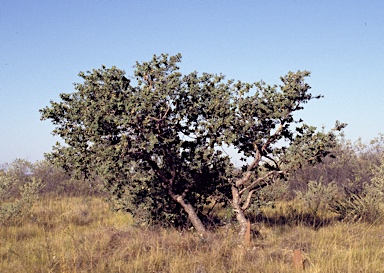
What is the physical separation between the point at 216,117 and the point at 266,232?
3377mm

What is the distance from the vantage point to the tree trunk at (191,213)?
30.1 ft

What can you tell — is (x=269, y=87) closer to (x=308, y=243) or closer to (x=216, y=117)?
(x=216, y=117)

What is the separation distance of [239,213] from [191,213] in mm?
1223

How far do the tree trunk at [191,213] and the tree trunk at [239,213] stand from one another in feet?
2.97

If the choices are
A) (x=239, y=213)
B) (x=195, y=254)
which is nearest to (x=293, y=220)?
(x=239, y=213)

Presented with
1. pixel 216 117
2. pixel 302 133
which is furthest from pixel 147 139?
pixel 302 133

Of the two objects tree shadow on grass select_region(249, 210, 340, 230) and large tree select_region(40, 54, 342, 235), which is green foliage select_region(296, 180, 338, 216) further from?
large tree select_region(40, 54, 342, 235)

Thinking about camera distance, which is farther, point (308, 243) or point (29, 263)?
point (308, 243)

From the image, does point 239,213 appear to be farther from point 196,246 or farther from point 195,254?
point 195,254

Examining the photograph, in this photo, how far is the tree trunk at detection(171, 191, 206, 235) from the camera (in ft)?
30.1

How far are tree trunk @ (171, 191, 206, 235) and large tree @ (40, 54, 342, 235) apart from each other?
3 centimetres

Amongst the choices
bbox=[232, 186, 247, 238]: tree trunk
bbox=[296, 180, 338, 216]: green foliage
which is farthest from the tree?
bbox=[296, 180, 338, 216]: green foliage

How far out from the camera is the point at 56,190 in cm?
2248

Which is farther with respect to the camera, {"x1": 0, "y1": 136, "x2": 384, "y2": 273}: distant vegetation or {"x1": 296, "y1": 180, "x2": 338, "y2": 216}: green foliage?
{"x1": 296, "y1": 180, "x2": 338, "y2": 216}: green foliage
